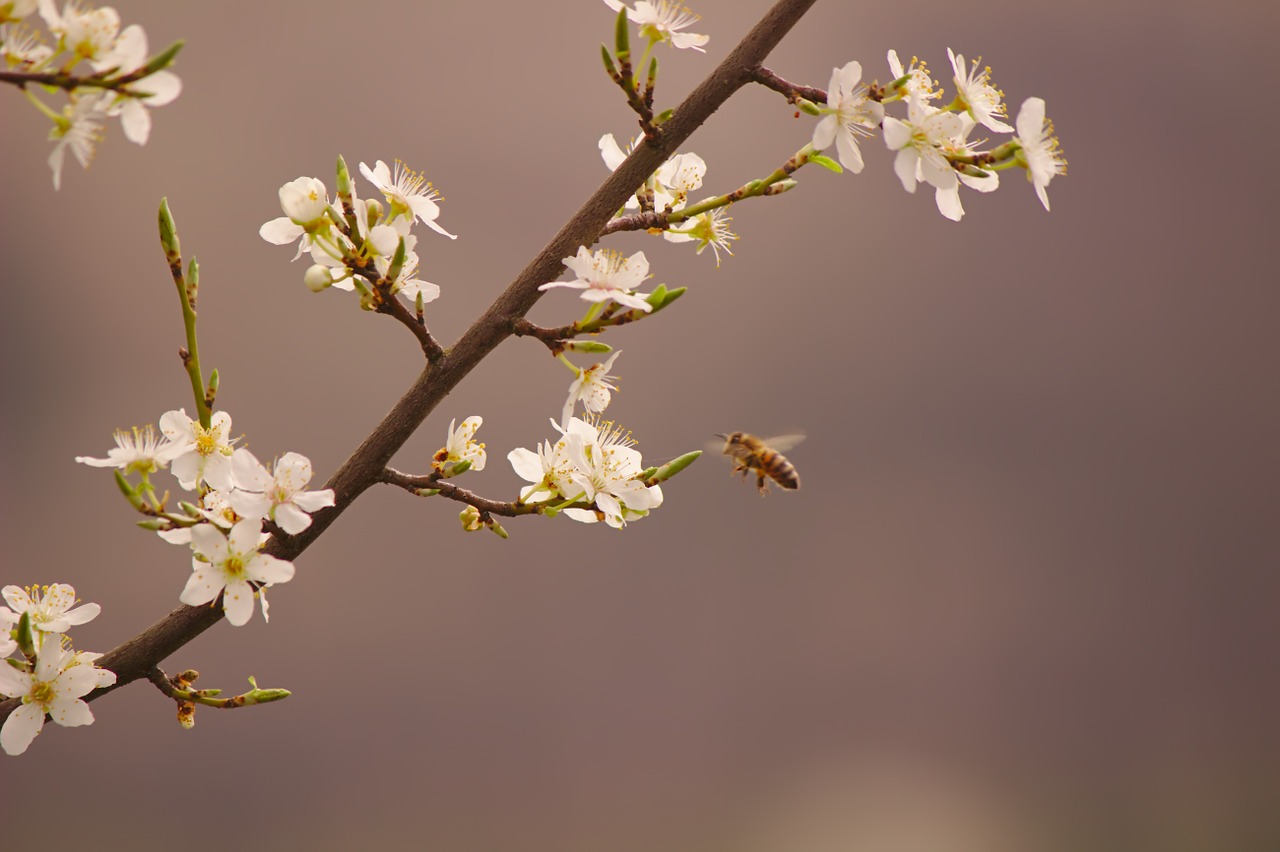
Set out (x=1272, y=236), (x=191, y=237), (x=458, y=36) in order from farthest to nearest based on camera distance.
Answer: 1. (x=1272, y=236)
2. (x=458, y=36)
3. (x=191, y=237)

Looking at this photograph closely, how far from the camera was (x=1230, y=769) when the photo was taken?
3387mm

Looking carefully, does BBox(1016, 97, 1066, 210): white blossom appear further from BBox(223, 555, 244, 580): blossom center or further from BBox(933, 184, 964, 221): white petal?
BBox(223, 555, 244, 580): blossom center

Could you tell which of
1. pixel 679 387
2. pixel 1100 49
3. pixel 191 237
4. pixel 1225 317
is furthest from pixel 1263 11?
pixel 191 237

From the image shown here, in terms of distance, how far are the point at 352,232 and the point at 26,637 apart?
0.35 metres

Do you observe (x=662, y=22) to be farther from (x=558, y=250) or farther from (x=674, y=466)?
(x=674, y=466)

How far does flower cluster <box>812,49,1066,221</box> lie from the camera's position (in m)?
0.70

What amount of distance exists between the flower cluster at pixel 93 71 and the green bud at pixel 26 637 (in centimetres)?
30

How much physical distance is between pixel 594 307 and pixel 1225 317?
3552mm

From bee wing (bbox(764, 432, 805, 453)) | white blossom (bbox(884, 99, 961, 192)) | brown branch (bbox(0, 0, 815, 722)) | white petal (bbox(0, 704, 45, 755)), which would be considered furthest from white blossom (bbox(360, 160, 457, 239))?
bee wing (bbox(764, 432, 805, 453))

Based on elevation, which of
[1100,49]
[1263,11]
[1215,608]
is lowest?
[1215,608]

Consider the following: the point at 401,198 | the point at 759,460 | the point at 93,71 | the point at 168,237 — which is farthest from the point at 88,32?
the point at 759,460

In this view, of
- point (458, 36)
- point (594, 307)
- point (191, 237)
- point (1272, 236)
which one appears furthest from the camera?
point (1272, 236)

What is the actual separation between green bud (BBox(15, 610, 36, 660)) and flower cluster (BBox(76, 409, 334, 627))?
10cm

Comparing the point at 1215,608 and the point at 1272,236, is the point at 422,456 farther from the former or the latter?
the point at 1272,236
